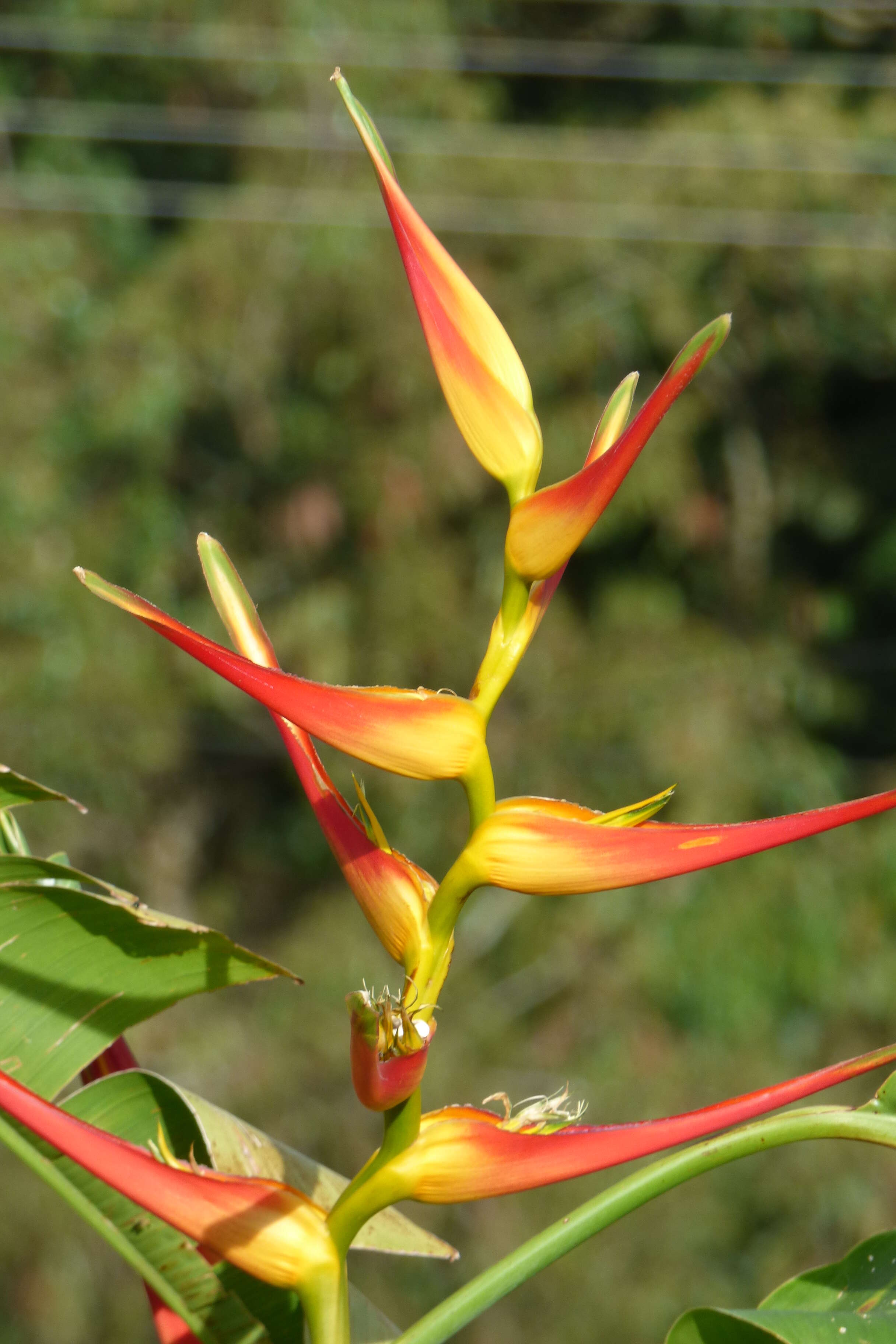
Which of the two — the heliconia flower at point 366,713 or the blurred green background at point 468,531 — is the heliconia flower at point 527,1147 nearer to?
the heliconia flower at point 366,713

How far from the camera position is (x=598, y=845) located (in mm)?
224

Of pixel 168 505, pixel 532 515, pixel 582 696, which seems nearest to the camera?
pixel 532 515

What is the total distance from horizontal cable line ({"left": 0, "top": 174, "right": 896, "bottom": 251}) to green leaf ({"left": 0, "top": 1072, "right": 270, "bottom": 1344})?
3.29m

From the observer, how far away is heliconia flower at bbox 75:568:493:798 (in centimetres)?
21

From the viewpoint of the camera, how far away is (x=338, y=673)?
338cm

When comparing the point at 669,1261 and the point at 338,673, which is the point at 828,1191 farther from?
the point at 338,673

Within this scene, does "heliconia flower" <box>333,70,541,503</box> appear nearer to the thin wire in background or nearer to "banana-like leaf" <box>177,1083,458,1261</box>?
"banana-like leaf" <box>177,1083,458,1261</box>

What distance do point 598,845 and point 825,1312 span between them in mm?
156

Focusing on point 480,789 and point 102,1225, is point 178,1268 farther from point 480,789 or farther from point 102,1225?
point 480,789

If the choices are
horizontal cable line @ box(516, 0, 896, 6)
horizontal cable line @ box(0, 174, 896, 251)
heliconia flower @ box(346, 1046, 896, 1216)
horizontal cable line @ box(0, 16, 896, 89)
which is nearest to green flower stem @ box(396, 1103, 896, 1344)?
heliconia flower @ box(346, 1046, 896, 1216)

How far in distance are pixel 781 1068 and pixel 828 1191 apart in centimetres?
35

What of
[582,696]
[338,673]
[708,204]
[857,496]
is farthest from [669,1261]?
[708,204]

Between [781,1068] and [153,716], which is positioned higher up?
[153,716]

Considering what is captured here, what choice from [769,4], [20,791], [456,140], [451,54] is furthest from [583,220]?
[20,791]
